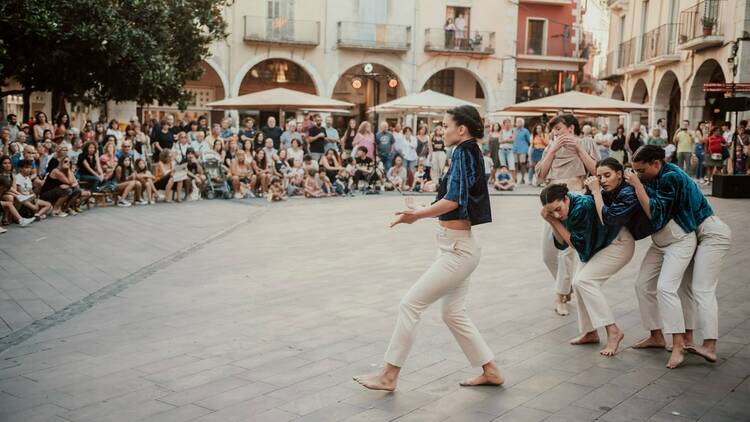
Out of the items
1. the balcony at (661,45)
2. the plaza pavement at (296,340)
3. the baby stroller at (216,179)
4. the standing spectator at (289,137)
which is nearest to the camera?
the plaza pavement at (296,340)

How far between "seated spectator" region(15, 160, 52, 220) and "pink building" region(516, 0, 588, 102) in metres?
29.4

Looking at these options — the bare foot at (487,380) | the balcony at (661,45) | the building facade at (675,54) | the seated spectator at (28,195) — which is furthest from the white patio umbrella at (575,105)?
the bare foot at (487,380)

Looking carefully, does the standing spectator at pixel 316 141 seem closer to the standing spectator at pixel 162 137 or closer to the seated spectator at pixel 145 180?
the standing spectator at pixel 162 137

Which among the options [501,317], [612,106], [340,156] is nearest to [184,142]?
[340,156]

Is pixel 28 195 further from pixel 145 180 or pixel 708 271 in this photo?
pixel 708 271

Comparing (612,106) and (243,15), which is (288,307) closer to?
(612,106)

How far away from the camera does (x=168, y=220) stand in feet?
41.8

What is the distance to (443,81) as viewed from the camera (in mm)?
38438

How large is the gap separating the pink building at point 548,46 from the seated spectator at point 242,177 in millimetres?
23895

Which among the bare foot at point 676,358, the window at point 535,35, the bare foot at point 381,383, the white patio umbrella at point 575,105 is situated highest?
the window at point 535,35

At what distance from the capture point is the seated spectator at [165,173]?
625 inches

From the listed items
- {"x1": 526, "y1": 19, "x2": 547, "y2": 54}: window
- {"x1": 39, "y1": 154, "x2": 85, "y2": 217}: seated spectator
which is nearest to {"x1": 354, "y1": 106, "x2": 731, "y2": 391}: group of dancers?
{"x1": 39, "y1": 154, "x2": 85, "y2": 217}: seated spectator

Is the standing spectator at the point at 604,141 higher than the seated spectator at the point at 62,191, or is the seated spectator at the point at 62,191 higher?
the standing spectator at the point at 604,141

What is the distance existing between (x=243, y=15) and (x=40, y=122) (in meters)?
18.5
